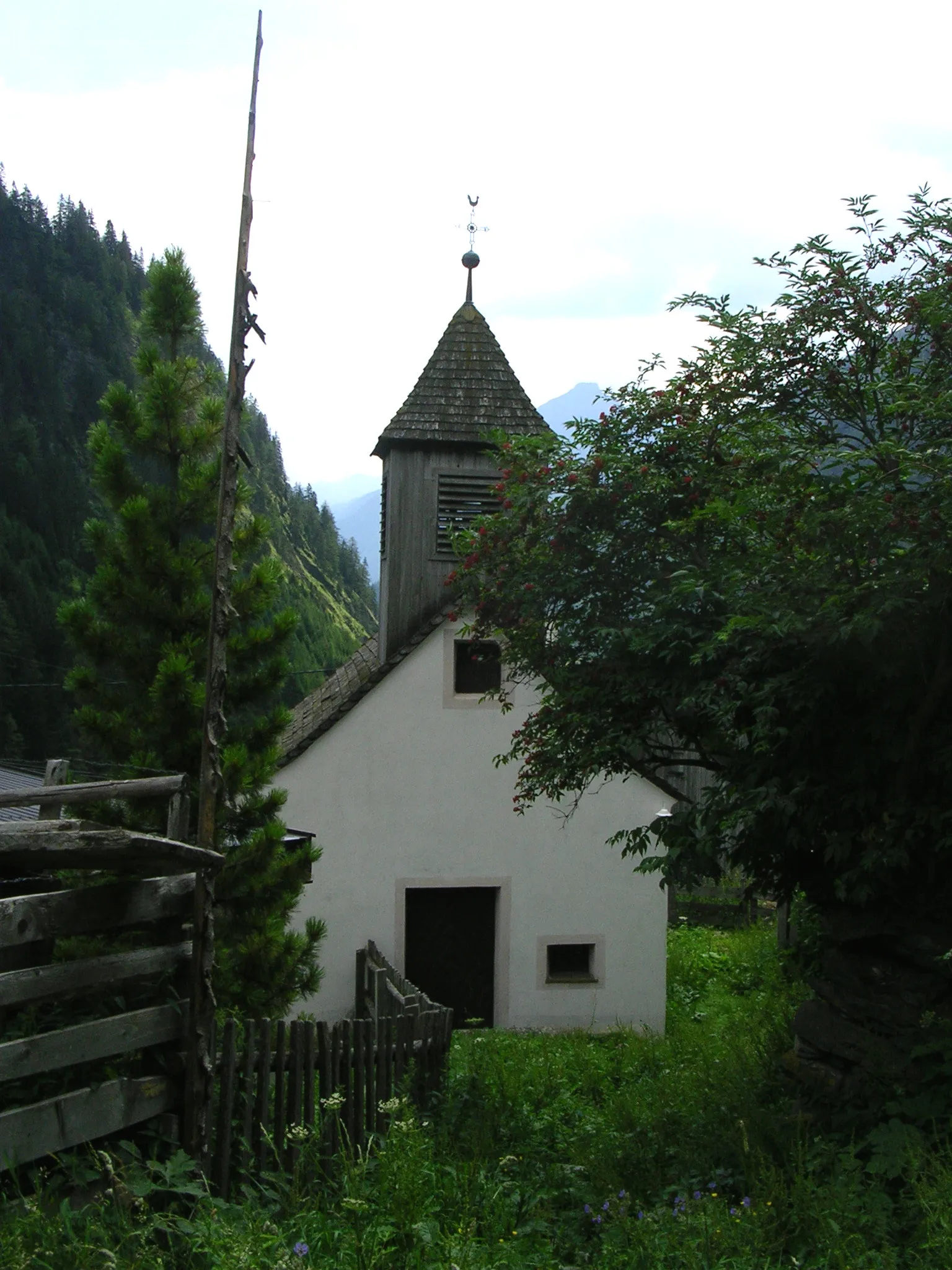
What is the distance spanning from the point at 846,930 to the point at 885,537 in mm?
3137

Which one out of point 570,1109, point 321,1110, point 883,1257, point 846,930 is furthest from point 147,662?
point 883,1257

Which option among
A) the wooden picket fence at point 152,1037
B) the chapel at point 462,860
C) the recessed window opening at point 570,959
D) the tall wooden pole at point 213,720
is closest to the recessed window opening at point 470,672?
the chapel at point 462,860

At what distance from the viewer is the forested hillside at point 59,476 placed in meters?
62.7

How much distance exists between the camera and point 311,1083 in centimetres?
795

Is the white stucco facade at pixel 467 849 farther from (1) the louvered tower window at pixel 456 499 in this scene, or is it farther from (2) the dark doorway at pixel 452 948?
(1) the louvered tower window at pixel 456 499

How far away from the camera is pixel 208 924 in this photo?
6.67 meters

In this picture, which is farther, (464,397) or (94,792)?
(464,397)

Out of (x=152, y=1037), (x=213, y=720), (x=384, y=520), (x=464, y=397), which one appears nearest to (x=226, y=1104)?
(x=152, y=1037)

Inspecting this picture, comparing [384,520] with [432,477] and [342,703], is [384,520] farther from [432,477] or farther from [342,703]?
[342,703]

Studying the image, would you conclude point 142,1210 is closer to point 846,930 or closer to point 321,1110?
point 321,1110

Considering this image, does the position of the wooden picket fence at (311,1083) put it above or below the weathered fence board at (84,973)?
below

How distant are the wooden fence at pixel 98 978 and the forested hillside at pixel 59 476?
156ft

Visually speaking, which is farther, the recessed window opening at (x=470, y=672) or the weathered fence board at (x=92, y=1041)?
the recessed window opening at (x=470, y=672)

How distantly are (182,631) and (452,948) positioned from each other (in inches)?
290
